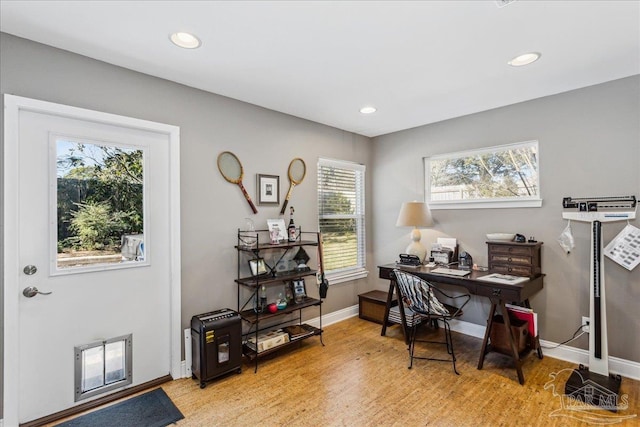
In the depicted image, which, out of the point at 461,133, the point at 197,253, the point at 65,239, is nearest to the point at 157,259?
the point at 197,253

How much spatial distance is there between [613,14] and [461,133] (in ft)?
6.03

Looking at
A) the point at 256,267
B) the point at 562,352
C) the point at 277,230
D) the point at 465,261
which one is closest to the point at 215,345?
the point at 256,267

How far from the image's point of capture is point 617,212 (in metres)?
2.60

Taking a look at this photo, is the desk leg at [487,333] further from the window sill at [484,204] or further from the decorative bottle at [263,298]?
the decorative bottle at [263,298]

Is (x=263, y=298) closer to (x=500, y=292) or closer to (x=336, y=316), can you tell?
(x=336, y=316)

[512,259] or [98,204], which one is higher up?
[98,204]

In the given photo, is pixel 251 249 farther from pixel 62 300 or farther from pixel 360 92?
pixel 360 92

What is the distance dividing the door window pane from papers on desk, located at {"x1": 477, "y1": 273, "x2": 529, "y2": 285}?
290 cm

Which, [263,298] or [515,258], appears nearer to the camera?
[515,258]

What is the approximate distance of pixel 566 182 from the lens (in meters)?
2.90

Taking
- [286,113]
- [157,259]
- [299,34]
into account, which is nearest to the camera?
[299,34]

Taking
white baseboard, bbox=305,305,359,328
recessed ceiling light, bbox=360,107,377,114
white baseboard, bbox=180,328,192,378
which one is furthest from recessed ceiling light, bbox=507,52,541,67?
white baseboard, bbox=180,328,192,378

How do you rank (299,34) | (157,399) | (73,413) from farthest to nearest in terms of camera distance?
(157,399) < (73,413) < (299,34)

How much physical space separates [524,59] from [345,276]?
2.87m
